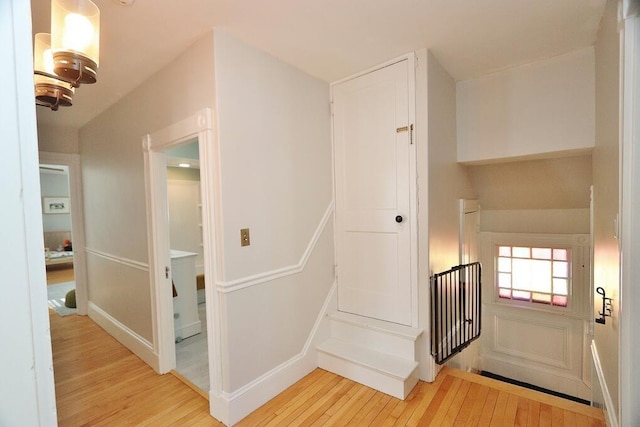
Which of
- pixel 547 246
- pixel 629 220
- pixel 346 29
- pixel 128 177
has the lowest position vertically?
pixel 547 246

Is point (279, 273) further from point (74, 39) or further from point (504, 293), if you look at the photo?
point (504, 293)

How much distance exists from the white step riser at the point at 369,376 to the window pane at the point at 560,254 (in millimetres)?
2576

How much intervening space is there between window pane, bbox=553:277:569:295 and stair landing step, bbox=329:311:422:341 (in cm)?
247

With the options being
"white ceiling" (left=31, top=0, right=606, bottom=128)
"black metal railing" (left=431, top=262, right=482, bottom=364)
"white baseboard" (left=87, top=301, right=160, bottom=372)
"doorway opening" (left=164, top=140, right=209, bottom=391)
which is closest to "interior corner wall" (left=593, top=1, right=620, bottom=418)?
"white ceiling" (left=31, top=0, right=606, bottom=128)

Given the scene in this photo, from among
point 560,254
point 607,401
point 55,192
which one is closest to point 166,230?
point 607,401

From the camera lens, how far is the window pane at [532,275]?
3652 millimetres

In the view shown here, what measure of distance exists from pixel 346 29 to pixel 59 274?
8.30 m

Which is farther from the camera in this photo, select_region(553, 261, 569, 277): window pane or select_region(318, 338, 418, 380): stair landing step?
select_region(553, 261, 569, 277): window pane

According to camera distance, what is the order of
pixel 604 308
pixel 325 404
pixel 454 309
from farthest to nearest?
1. pixel 454 309
2. pixel 325 404
3. pixel 604 308

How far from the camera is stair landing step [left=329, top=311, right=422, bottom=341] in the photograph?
2.32 metres

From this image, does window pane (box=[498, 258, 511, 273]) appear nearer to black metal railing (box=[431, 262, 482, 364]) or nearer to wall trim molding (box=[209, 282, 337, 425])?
black metal railing (box=[431, 262, 482, 364])

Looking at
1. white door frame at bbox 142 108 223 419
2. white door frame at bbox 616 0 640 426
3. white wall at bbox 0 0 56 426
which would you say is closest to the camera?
white wall at bbox 0 0 56 426

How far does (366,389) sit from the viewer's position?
7.47 feet

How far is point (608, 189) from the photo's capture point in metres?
1.71
